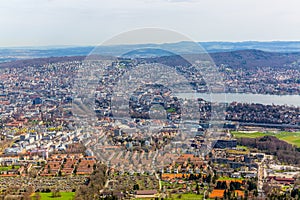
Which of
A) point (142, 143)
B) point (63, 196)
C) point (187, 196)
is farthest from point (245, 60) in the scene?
point (63, 196)

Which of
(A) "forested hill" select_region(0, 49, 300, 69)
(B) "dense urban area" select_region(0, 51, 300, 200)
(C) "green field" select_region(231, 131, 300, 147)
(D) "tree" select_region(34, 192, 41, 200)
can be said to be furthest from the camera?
(A) "forested hill" select_region(0, 49, 300, 69)

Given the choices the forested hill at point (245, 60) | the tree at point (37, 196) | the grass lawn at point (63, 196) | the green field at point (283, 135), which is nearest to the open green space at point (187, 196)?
the grass lawn at point (63, 196)

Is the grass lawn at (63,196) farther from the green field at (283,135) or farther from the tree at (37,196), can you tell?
the green field at (283,135)

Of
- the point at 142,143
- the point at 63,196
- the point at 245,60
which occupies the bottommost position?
the point at 63,196

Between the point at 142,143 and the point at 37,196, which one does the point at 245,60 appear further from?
the point at 37,196

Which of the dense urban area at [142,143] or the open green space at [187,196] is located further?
the dense urban area at [142,143]

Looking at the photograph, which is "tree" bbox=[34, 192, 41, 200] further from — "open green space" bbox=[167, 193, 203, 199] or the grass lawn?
"open green space" bbox=[167, 193, 203, 199]

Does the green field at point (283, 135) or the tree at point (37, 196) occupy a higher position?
the green field at point (283, 135)

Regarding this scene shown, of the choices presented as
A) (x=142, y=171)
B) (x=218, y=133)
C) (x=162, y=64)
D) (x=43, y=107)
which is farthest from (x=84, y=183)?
(x=43, y=107)

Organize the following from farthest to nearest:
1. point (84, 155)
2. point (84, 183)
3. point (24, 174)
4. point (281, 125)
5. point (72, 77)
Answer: point (72, 77) < point (281, 125) < point (84, 155) < point (24, 174) < point (84, 183)

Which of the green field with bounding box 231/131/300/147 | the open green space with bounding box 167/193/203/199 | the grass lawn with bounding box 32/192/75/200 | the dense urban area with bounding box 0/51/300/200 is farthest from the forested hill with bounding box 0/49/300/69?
the open green space with bounding box 167/193/203/199

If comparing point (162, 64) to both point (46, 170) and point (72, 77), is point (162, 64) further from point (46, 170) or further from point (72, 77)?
point (72, 77)
